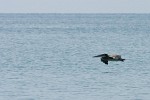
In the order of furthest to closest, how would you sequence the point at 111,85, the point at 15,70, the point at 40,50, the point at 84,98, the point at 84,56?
1. the point at 40,50
2. the point at 84,56
3. the point at 15,70
4. the point at 111,85
5. the point at 84,98

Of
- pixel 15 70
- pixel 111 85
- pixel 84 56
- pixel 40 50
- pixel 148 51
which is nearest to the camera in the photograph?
pixel 111 85

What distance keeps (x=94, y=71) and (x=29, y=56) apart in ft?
58.3

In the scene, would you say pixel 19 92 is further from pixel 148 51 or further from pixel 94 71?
pixel 148 51

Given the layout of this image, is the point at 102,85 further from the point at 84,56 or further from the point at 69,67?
the point at 84,56

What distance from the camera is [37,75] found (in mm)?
54344

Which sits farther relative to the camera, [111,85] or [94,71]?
[94,71]

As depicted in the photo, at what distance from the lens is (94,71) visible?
57.1m

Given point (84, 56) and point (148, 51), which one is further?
point (148, 51)

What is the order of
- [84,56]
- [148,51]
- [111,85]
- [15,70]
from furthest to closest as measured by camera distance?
[148,51], [84,56], [15,70], [111,85]

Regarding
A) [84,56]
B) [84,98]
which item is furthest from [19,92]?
[84,56]

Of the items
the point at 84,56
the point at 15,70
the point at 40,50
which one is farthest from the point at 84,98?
the point at 40,50

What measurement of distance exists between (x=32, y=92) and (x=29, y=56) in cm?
2827

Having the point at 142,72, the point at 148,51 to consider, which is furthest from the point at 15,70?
the point at 148,51

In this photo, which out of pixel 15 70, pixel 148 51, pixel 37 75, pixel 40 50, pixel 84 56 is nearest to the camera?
pixel 37 75
